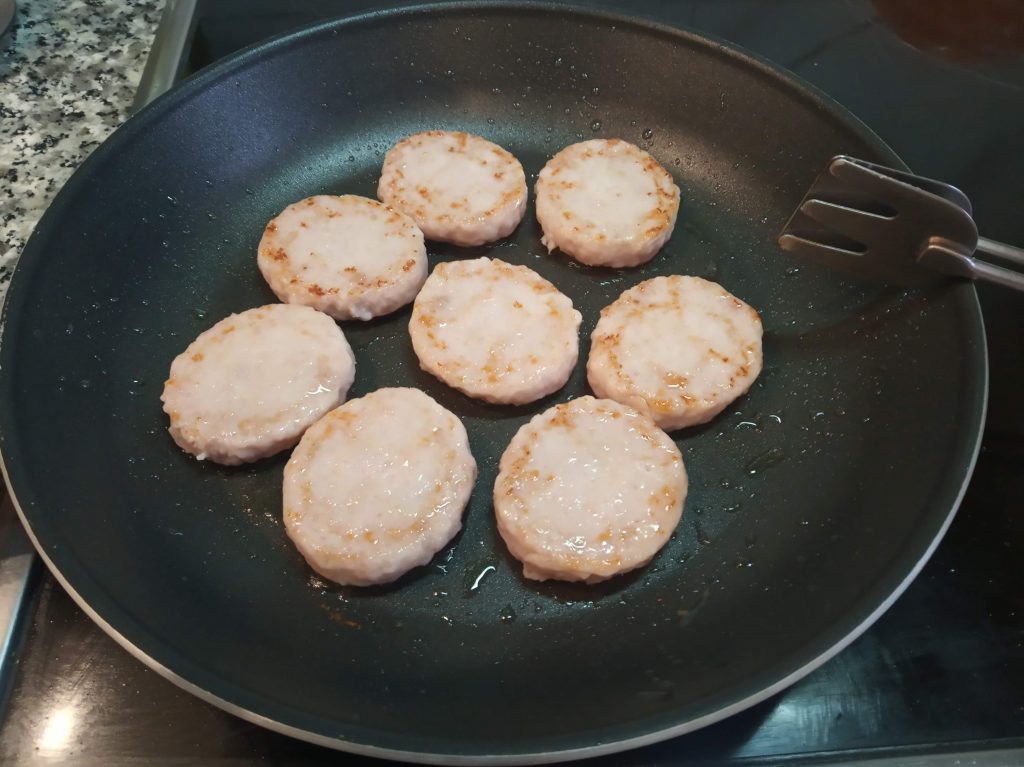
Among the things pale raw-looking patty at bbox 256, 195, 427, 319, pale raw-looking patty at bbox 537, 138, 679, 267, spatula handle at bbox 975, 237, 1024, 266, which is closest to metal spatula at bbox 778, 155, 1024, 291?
spatula handle at bbox 975, 237, 1024, 266

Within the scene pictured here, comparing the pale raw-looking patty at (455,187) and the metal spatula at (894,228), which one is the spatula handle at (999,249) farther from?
the pale raw-looking patty at (455,187)

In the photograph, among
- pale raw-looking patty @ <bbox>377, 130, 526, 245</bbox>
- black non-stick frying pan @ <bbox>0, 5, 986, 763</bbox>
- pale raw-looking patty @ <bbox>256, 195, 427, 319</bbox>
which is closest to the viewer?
black non-stick frying pan @ <bbox>0, 5, 986, 763</bbox>

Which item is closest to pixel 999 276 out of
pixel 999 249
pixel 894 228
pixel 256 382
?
pixel 999 249

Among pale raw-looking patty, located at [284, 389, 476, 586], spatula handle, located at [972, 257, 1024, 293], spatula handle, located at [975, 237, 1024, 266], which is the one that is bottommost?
pale raw-looking patty, located at [284, 389, 476, 586]

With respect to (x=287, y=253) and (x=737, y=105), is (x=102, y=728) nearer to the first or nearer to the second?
(x=287, y=253)

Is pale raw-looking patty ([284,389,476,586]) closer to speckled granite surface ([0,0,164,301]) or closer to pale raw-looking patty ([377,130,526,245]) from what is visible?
pale raw-looking patty ([377,130,526,245])

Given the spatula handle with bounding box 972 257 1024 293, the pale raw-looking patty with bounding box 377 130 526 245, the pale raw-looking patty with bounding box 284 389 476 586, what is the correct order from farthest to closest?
the pale raw-looking patty with bounding box 377 130 526 245
the spatula handle with bounding box 972 257 1024 293
the pale raw-looking patty with bounding box 284 389 476 586

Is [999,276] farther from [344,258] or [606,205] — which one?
[344,258]
